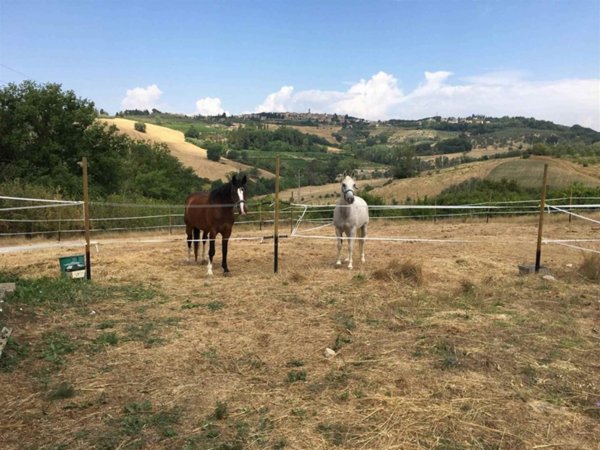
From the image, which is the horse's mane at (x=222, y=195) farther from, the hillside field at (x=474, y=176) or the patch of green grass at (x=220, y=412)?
the hillside field at (x=474, y=176)

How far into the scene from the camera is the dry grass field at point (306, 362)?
2.78 m

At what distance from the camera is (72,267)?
675cm

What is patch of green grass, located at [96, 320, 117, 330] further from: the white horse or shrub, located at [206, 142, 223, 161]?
shrub, located at [206, 142, 223, 161]

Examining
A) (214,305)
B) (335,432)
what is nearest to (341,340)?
(335,432)

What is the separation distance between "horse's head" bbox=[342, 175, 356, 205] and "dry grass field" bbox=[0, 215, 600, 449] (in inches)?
57.0

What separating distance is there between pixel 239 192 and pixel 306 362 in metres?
4.07

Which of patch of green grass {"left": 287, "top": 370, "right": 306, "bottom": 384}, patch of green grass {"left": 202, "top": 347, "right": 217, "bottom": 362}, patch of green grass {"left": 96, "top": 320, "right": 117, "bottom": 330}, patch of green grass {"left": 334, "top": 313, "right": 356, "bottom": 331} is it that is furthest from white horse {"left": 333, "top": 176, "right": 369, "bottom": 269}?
patch of green grass {"left": 287, "top": 370, "right": 306, "bottom": 384}

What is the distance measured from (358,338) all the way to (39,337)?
325 centimetres

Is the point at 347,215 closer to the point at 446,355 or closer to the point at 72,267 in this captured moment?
the point at 446,355

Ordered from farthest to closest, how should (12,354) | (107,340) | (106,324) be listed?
(106,324), (107,340), (12,354)

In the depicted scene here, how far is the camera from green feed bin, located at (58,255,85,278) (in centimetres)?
673

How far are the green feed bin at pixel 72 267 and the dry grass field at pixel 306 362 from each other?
1.33ft

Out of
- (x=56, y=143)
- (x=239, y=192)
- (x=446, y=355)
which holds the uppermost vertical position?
(x=56, y=143)

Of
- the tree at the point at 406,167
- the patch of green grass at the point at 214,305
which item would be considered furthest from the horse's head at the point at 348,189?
the tree at the point at 406,167
